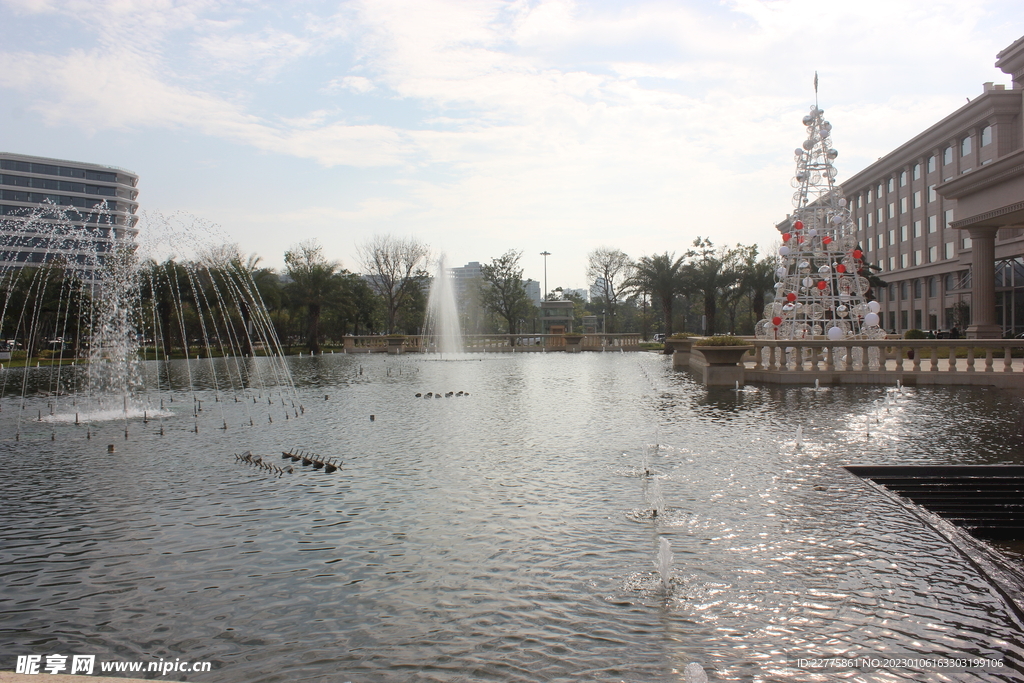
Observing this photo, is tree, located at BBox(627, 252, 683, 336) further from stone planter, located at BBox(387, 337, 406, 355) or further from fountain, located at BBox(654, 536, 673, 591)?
fountain, located at BBox(654, 536, 673, 591)

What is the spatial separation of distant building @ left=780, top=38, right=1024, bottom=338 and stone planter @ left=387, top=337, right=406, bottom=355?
129 feet

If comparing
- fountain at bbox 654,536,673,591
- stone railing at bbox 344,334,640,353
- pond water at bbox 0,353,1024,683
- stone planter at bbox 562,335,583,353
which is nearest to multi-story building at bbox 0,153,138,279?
stone railing at bbox 344,334,640,353

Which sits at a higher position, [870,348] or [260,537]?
[870,348]

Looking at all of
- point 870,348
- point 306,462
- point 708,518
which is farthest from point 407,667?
point 870,348

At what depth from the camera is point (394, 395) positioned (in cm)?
2256

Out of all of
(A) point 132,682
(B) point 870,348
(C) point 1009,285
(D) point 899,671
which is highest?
(C) point 1009,285

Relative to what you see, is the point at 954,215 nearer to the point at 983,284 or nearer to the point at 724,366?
the point at 983,284

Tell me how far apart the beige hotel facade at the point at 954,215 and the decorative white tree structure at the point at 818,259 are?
547 centimetres

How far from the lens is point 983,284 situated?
28391 mm

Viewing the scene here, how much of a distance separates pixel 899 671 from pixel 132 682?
462 cm

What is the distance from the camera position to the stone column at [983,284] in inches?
1101

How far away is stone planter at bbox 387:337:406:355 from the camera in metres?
64.1

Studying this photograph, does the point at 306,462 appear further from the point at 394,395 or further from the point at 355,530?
the point at 394,395

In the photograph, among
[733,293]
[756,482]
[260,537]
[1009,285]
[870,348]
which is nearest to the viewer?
[260,537]
